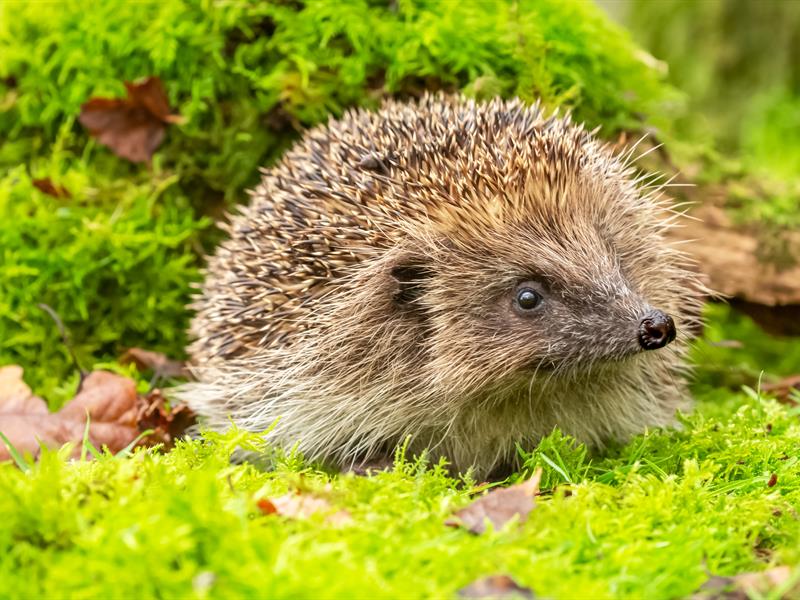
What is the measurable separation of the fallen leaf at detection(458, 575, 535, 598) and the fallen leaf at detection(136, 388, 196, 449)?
101 inches

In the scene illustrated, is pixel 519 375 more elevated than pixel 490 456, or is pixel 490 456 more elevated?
pixel 519 375

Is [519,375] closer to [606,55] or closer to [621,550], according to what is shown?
[621,550]

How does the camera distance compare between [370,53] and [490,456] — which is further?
[370,53]

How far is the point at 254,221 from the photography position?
483 cm

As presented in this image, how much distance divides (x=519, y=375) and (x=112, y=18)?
359cm

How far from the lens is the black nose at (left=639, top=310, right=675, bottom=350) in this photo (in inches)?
141

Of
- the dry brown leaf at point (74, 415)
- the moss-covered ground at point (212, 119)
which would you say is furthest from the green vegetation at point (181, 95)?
the dry brown leaf at point (74, 415)

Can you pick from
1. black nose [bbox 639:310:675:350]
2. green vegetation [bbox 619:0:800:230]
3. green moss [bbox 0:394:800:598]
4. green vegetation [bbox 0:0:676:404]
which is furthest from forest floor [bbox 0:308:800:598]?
green vegetation [bbox 619:0:800:230]

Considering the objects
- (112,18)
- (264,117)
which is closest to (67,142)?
(112,18)

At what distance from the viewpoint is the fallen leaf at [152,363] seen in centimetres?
544

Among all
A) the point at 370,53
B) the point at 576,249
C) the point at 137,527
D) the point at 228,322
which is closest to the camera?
the point at 137,527

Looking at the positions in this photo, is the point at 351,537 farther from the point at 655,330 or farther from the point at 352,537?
the point at 655,330

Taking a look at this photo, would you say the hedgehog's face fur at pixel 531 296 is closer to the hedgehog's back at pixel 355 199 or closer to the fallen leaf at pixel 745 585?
the hedgehog's back at pixel 355 199

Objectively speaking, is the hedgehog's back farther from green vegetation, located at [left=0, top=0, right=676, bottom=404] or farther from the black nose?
the black nose
